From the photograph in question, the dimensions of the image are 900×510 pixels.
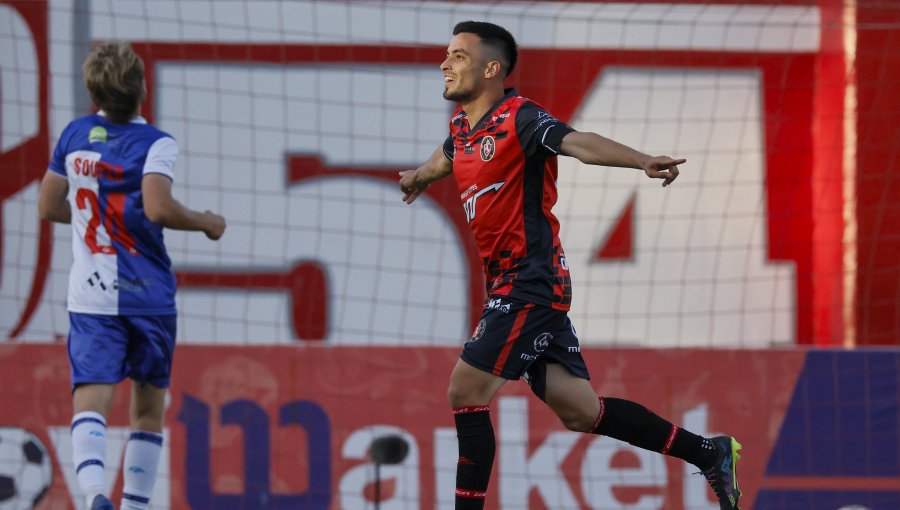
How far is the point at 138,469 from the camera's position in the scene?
15.8 ft

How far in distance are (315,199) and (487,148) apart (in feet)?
13.4

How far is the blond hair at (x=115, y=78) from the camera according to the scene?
4570 mm

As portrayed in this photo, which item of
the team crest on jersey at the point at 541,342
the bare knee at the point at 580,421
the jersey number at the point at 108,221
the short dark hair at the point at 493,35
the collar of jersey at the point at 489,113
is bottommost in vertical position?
the bare knee at the point at 580,421

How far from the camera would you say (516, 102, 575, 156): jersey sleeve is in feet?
14.0

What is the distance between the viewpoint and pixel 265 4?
27.8ft

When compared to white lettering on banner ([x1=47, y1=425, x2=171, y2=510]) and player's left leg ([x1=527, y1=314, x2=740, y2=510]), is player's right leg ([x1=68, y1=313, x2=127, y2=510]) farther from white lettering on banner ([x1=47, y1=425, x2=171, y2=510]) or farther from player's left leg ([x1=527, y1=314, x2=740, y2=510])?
white lettering on banner ([x1=47, y1=425, x2=171, y2=510])

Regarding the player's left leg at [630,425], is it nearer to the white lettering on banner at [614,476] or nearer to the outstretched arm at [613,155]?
the outstretched arm at [613,155]

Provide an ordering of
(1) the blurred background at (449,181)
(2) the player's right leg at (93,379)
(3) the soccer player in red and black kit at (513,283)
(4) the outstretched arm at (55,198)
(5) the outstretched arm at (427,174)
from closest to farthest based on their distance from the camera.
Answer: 1. (3) the soccer player in red and black kit at (513,283)
2. (2) the player's right leg at (93,379)
3. (4) the outstretched arm at (55,198)
4. (5) the outstretched arm at (427,174)
5. (1) the blurred background at (449,181)

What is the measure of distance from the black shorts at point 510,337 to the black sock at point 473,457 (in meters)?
0.16

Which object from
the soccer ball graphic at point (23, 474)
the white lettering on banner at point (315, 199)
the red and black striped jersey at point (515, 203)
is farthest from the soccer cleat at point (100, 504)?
the white lettering on banner at point (315, 199)

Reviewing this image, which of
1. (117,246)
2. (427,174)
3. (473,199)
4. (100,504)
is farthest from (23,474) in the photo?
(473,199)

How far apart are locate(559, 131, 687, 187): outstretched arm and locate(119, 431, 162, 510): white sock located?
6.18 feet

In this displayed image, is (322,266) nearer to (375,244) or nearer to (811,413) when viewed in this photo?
(375,244)

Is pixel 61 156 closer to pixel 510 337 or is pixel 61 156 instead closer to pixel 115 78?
pixel 115 78
